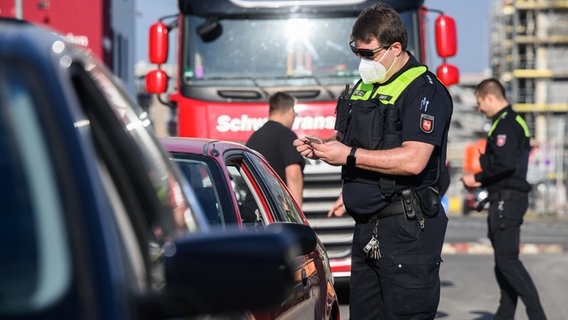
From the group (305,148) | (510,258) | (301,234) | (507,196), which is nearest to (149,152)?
(301,234)

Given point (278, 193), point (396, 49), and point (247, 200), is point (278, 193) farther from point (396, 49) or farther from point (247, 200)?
point (396, 49)

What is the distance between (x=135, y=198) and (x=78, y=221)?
354 mm

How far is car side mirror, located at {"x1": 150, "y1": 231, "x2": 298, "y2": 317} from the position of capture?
6.37 ft

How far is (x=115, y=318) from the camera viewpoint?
74.5 inches

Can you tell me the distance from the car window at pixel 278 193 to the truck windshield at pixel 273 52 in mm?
5478

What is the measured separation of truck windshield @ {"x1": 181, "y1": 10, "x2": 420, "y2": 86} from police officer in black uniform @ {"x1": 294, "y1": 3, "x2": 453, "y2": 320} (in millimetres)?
5640

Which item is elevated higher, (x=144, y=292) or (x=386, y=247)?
(x=144, y=292)

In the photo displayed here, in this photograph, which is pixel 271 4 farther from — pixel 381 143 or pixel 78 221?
pixel 78 221

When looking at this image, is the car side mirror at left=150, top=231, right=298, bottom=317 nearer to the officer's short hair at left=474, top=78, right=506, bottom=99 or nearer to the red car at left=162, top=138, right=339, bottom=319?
the red car at left=162, top=138, right=339, bottom=319

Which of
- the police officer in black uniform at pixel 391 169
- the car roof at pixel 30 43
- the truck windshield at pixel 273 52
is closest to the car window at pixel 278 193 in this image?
the police officer in black uniform at pixel 391 169

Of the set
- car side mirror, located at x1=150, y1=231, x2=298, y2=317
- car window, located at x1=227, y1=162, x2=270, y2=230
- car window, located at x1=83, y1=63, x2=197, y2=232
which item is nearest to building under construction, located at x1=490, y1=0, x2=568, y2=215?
car window, located at x1=227, y1=162, x2=270, y2=230

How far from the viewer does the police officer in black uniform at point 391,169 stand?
5.27 metres

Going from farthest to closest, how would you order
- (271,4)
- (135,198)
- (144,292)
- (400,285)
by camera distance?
(271,4)
(400,285)
(135,198)
(144,292)

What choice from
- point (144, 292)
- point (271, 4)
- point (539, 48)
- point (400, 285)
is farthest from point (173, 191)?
point (539, 48)
